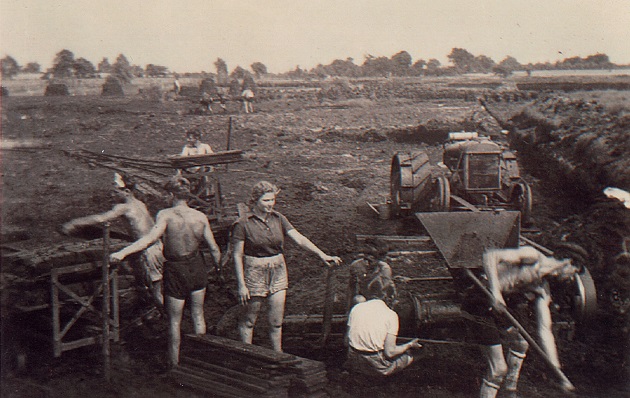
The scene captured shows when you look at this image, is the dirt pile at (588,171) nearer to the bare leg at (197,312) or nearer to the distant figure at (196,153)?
the bare leg at (197,312)

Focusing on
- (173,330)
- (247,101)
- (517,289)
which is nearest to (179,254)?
(173,330)

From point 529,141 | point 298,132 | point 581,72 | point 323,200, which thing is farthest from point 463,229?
point 581,72

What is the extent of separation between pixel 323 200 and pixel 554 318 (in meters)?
6.90

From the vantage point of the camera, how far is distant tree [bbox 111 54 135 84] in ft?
80.2

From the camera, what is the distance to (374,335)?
13.0ft

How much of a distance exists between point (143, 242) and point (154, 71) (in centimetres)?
2851

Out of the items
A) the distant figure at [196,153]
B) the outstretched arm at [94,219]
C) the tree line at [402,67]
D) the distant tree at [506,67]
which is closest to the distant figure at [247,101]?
the tree line at [402,67]

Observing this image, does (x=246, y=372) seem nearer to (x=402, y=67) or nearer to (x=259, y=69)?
(x=402, y=67)

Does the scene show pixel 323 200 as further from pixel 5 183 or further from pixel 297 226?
pixel 5 183

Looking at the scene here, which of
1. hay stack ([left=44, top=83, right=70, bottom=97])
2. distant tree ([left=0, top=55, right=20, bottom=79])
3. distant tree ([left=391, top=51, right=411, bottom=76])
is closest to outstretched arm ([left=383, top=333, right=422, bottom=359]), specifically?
distant tree ([left=0, top=55, right=20, bottom=79])

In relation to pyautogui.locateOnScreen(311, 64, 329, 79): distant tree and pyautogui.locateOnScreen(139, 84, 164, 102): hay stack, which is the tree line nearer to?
pyautogui.locateOnScreen(311, 64, 329, 79): distant tree

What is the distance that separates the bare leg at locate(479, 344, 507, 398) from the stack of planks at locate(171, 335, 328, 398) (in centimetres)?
128

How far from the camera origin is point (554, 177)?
13.0 meters

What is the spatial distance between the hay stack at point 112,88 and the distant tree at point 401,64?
13.8 meters
